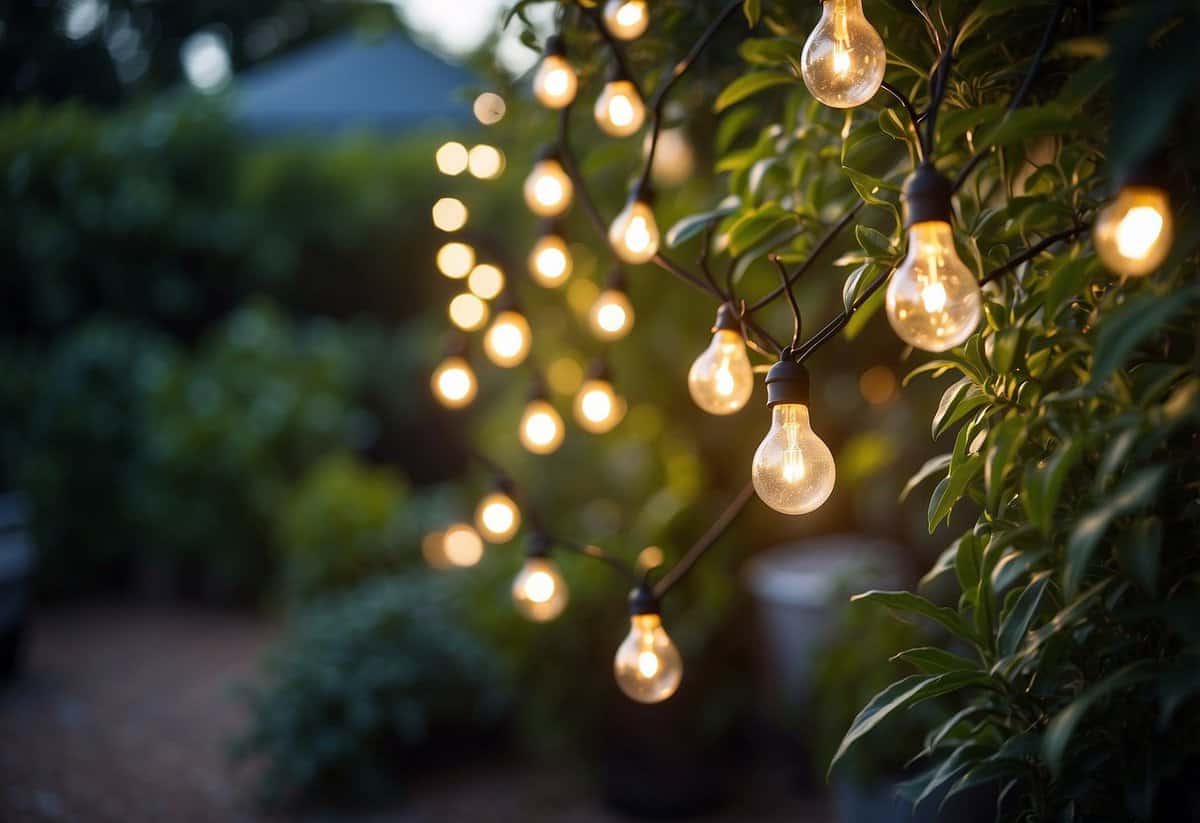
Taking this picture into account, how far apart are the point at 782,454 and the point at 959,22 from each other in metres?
0.56

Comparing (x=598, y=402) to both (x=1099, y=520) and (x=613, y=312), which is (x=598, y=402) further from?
(x=1099, y=520)

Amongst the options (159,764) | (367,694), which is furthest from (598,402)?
(159,764)

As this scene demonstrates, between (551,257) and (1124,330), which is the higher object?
(1124,330)

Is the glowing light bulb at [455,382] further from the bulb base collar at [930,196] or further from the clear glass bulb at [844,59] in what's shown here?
the bulb base collar at [930,196]

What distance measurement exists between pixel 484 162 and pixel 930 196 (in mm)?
1724

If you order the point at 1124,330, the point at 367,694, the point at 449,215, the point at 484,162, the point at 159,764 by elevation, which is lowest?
the point at 159,764

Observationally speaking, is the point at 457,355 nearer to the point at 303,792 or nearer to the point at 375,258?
the point at 303,792

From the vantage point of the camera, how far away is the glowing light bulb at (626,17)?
1.60 meters

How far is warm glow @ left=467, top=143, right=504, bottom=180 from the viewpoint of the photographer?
247 cm

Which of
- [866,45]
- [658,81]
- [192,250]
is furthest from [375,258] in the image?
[866,45]

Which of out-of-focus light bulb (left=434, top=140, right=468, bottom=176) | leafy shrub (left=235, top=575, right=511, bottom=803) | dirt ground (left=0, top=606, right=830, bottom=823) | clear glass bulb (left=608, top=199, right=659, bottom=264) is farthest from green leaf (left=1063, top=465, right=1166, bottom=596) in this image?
leafy shrub (left=235, top=575, right=511, bottom=803)

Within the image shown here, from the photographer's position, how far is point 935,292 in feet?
3.09

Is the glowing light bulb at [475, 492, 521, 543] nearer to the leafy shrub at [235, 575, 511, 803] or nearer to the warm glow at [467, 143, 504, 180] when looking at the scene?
the warm glow at [467, 143, 504, 180]

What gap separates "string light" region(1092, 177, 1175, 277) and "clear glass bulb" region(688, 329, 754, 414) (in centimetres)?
56
